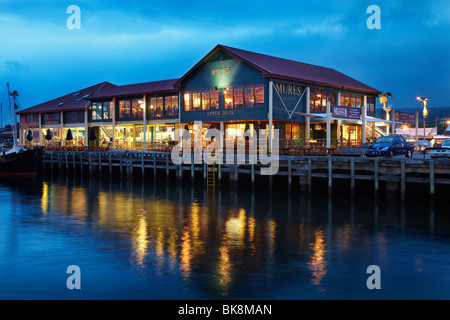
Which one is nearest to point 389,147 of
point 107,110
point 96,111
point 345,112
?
point 345,112

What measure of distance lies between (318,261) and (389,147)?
17519mm

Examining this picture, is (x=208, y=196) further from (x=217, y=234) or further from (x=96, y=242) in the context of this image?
(x=96, y=242)

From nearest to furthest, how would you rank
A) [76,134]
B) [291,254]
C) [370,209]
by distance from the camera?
[291,254], [370,209], [76,134]

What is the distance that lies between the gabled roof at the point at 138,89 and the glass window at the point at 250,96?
32.8 ft

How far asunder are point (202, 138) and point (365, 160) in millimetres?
21929

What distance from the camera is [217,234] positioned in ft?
66.5

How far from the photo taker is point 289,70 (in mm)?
44594

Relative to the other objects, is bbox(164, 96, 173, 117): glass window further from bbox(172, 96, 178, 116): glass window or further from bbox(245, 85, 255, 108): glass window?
bbox(245, 85, 255, 108): glass window

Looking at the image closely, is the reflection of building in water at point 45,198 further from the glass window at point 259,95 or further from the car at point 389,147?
the car at point 389,147

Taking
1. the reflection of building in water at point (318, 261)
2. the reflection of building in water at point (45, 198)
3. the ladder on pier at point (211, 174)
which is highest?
the ladder on pier at point (211, 174)

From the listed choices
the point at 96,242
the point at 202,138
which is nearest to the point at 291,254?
the point at 96,242

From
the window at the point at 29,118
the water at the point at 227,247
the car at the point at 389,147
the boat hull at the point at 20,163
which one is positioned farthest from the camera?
the window at the point at 29,118

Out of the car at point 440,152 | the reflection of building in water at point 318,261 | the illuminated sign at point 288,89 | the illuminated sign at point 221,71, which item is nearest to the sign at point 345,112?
the illuminated sign at point 288,89

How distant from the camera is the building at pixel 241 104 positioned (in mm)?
41812
